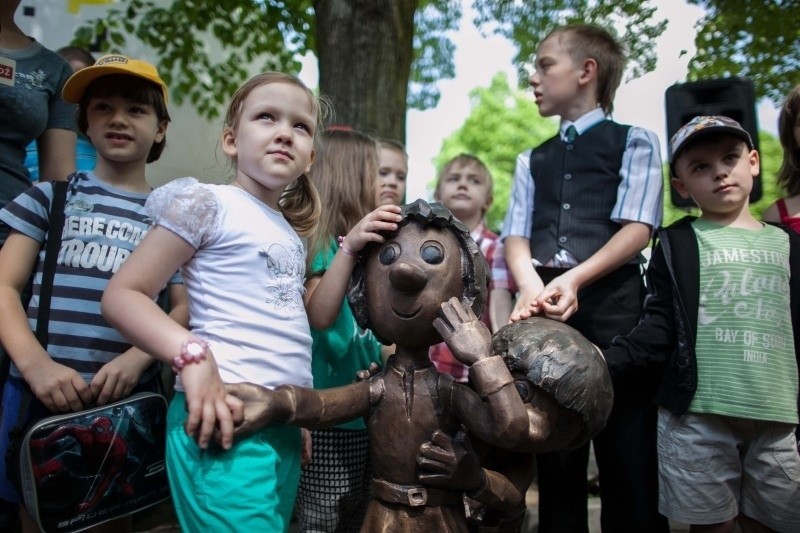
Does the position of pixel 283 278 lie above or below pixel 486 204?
below

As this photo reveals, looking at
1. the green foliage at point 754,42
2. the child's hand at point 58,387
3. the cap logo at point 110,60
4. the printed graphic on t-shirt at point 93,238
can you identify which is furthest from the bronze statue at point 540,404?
the green foliage at point 754,42

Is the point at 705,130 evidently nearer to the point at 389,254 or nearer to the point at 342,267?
the point at 389,254

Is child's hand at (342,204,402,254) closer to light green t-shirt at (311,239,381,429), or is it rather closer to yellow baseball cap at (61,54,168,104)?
light green t-shirt at (311,239,381,429)

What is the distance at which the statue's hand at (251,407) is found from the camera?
1656 millimetres

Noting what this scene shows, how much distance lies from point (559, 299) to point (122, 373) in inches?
58.6

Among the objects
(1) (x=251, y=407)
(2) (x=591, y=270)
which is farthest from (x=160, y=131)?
(2) (x=591, y=270)

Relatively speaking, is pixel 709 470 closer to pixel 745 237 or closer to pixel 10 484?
pixel 745 237

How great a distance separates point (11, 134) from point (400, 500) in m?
1.99

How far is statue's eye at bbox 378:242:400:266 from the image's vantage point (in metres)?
2.03

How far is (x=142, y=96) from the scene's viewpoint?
7.79 ft

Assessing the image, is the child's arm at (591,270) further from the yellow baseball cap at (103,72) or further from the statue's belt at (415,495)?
the yellow baseball cap at (103,72)

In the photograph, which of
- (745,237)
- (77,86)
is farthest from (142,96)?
(745,237)

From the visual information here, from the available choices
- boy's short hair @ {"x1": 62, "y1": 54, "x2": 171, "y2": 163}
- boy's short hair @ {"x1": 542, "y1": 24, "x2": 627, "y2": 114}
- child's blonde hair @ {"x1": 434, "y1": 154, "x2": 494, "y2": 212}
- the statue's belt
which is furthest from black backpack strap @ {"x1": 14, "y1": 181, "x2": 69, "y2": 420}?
child's blonde hair @ {"x1": 434, "y1": 154, "x2": 494, "y2": 212}

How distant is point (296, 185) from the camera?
2326 mm
